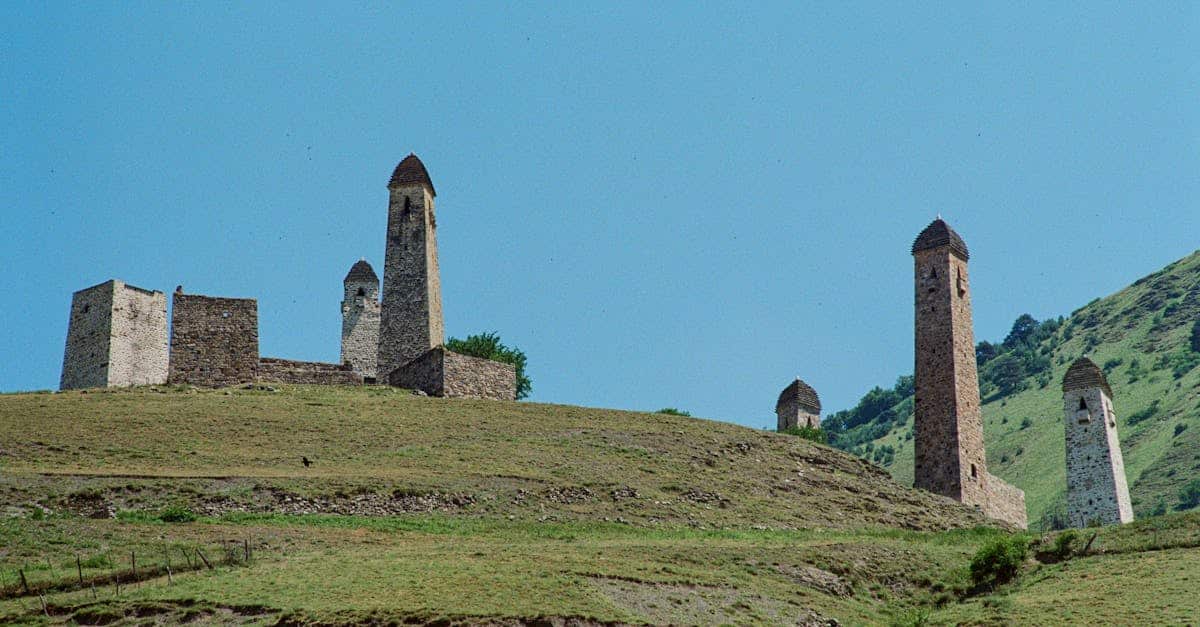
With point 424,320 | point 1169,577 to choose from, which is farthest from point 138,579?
point 424,320

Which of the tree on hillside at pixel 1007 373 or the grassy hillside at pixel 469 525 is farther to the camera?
the tree on hillside at pixel 1007 373

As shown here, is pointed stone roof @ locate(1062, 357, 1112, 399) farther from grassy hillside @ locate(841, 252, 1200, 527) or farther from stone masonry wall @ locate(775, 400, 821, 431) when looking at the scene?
grassy hillside @ locate(841, 252, 1200, 527)

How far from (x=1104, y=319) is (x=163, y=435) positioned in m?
129

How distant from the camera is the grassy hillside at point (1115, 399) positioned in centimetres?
10256

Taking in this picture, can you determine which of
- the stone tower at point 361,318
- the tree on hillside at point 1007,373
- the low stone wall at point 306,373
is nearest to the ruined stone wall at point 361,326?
the stone tower at point 361,318

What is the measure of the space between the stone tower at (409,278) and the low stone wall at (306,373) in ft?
10.0

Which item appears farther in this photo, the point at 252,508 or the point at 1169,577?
the point at 252,508

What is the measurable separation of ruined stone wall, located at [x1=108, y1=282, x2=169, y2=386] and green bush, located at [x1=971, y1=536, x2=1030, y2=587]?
32.2 metres

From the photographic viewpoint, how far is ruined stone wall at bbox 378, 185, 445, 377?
211 feet

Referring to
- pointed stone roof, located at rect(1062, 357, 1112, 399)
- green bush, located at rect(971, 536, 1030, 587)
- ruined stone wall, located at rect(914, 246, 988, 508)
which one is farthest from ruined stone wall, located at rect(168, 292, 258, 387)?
pointed stone roof, located at rect(1062, 357, 1112, 399)

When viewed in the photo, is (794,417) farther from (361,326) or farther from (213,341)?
(213,341)

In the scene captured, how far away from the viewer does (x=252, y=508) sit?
1617 inches

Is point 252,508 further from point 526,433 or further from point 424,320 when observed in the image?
point 424,320

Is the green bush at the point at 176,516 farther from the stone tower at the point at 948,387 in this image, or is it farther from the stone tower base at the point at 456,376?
the stone tower at the point at 948,387
